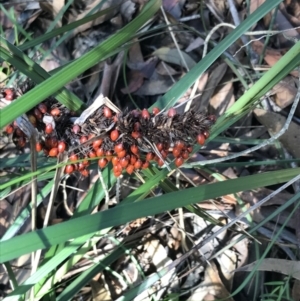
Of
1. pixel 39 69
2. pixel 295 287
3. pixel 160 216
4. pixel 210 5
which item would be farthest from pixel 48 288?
pixel 210 5

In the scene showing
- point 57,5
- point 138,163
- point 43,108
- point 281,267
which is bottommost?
point 281,267

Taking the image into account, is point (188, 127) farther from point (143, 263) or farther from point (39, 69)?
point (143, 263)

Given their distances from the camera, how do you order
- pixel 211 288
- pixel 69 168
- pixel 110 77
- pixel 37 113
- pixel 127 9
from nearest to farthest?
1. pixel 37 113
2. pixel 69 168
3. pixel 211 288
4. pixel 110 77
5. pixel 127 9

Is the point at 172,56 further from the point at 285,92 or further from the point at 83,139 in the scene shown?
the point at 83,139

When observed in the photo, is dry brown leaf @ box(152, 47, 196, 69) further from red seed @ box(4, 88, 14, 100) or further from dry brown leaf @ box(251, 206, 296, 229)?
red seed @ box(4, 88, 14, 100)

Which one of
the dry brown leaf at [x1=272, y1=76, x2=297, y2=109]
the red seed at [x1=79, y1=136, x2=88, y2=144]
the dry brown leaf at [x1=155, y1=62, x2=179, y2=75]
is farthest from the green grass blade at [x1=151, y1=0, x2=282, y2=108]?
the dry brown leaf at [x1=155, y1=62, x2=179, y2=75]

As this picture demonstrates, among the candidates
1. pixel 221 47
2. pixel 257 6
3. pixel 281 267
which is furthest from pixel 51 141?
pixel 257 6
